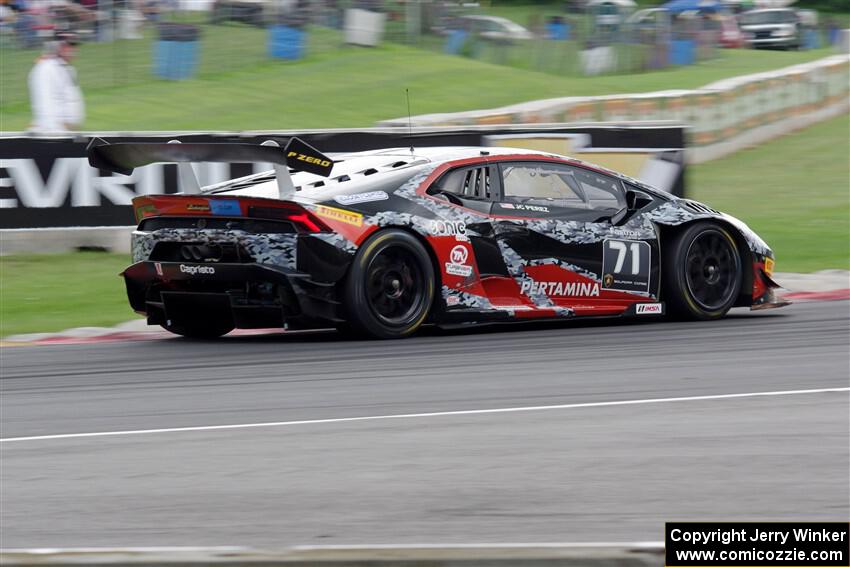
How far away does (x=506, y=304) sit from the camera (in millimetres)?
9281

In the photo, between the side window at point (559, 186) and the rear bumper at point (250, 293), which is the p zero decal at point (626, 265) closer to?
the side window at point (559, 186)

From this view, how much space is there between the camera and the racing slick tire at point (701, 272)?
9.81 metres

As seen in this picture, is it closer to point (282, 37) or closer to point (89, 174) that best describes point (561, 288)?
point (89, 174)

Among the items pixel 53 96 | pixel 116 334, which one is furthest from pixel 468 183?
pixel 53 96

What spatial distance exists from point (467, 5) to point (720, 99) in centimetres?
1040

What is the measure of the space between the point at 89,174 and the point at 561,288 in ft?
19.4

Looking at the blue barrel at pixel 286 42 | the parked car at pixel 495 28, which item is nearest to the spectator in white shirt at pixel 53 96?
the blue barrel at pixel 286 42

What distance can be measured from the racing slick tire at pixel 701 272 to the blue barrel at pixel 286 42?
58.7ft

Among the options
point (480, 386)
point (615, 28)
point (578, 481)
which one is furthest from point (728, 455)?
point (615, 28)

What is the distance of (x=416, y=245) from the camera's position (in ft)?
29.1

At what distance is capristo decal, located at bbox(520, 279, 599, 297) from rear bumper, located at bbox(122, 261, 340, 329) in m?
1.45

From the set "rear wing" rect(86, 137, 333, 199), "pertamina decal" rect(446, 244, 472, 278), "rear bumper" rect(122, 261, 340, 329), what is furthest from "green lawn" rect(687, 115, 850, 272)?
"rear wing" rect(86, 137, 333, 199)

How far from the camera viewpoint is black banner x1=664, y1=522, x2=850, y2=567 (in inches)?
145

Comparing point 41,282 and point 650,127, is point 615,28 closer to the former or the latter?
point 650,127
